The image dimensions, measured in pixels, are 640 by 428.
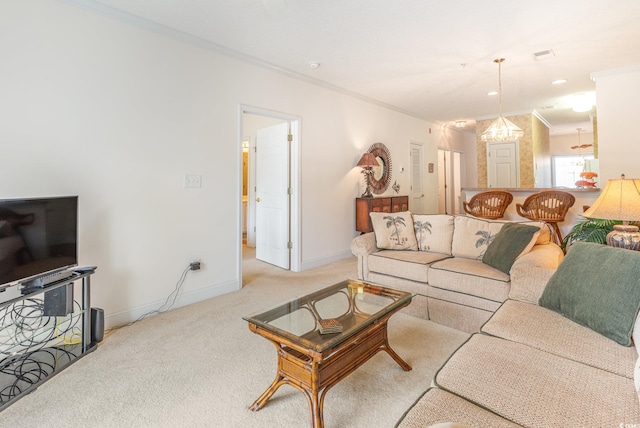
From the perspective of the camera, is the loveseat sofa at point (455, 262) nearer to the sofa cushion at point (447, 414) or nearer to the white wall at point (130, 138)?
the sofa cushion at point (447, 414)

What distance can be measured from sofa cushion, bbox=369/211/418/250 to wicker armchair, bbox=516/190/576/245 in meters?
1.81

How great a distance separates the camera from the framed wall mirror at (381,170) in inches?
203

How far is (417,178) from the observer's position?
21.0ft

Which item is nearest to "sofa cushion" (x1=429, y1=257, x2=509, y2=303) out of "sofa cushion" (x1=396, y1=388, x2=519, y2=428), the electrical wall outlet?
"sofa cushion" (x1=396, y1=388, x2=519, y2=428)

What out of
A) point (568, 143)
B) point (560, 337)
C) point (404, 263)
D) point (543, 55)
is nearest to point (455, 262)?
point (404, 263)

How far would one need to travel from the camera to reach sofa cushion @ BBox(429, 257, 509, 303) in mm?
2202

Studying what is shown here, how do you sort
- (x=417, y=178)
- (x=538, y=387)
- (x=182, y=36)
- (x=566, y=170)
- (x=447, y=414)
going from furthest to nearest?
(x=566, y=170), (x=417, y=178), (x=182, y=36), (x=538, y=387), (x=447, y=414)

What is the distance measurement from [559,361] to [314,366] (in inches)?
38.9

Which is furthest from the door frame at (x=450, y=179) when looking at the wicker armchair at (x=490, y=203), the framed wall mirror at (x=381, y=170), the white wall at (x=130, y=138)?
the white wall at (x=130, y=138)

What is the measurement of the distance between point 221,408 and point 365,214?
11.6 feet

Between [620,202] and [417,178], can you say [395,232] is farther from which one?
[417,178]

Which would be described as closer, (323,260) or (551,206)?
(551,206)

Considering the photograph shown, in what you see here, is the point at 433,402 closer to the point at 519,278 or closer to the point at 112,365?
the point at 519,278

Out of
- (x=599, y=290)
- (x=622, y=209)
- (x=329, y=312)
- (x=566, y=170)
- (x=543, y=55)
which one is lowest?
(x=329, y=312)
